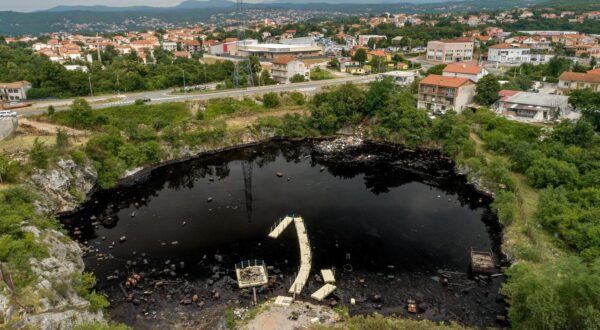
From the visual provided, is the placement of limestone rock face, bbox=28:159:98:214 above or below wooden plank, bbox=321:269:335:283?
above

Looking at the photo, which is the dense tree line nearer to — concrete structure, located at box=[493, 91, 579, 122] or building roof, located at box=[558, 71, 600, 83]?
concrete structure, located at box=[493, 91, 579, 122]

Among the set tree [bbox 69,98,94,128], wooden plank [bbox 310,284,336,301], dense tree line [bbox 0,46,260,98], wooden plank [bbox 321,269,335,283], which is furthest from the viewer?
dense tree line [bbox 0,46,260,98]

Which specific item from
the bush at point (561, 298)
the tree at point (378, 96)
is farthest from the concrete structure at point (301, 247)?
the tree at point (378, 96)

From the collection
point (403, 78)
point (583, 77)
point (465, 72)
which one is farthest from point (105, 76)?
point (583, 77)

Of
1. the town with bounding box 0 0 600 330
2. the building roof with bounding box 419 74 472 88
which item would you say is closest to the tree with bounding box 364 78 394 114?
the town with bounding box 0 0 600 330

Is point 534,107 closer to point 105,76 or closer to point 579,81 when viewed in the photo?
point 579,81

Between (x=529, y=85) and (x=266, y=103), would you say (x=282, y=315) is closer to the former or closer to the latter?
(x=266, y=103)

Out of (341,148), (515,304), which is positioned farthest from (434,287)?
(341,148)
